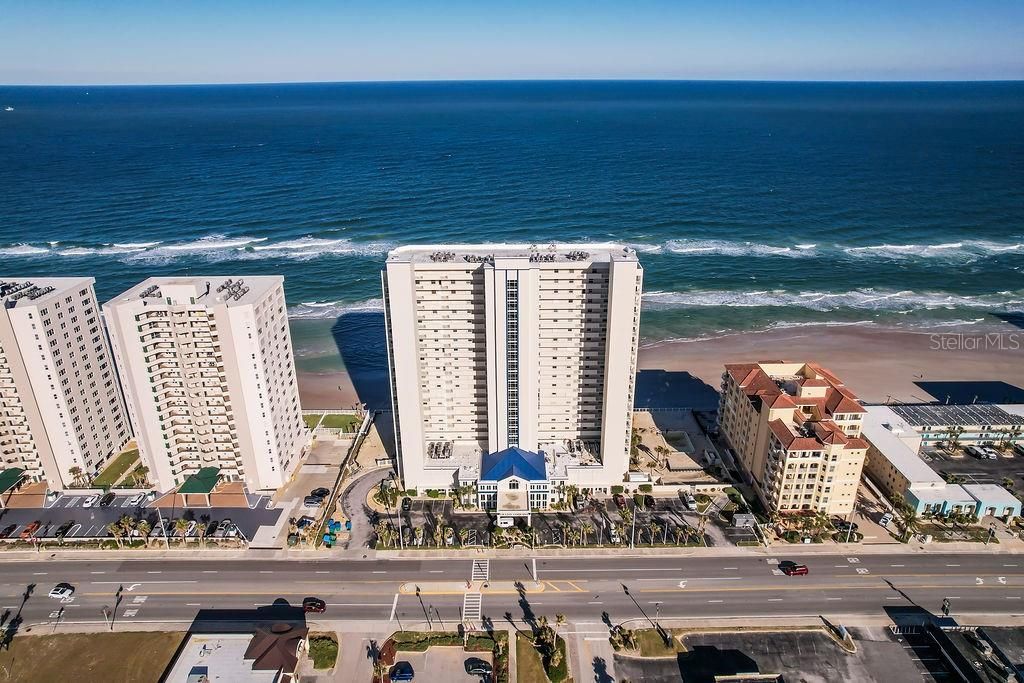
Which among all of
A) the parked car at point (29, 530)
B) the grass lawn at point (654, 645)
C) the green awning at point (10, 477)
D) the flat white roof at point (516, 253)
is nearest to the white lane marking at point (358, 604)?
the grass lawn at point (654, 645)

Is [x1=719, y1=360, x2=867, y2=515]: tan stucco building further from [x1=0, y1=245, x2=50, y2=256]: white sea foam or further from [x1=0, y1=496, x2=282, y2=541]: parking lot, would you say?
[x1=0, y1=245, x2=50, y2=256]: white sea foam

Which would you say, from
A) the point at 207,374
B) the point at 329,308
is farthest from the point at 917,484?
the point at 329,308

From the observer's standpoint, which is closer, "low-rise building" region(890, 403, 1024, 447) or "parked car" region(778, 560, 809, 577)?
"parked car" region(778, 560, 809, 577)

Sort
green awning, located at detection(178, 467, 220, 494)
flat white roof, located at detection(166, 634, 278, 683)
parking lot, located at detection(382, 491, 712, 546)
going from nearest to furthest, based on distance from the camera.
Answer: flat white roof, located at detection(166, 634, 278, 683)
parking lot, located at detection(382, 491, 712, 546)
green awning, located at detection(178, 467, 220, 494)

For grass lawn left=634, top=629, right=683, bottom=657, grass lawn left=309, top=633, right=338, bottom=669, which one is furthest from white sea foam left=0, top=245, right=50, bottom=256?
grass lawn left=634, top=629, right=683, bottom=657

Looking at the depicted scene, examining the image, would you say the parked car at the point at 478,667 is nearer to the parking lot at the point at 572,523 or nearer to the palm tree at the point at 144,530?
the parking lot at the point at 572,523

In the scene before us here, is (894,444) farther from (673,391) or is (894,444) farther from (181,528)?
(181,528)
